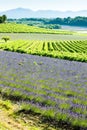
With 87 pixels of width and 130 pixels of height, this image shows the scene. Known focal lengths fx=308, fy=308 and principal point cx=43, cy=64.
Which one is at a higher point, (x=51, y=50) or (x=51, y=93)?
(x=51, y=93)

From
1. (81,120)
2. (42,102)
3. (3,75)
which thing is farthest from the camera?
(3,75)

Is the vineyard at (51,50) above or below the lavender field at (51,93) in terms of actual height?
below

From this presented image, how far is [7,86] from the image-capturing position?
12.2 m

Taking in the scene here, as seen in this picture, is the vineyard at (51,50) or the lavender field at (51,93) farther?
the vineyard at (51,50)

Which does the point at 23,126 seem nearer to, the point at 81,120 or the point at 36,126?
the point at 36,126

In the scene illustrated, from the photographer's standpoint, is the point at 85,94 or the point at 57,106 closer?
the point at 57,106

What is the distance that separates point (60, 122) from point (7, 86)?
417 centimetres

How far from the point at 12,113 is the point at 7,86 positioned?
9.37ft

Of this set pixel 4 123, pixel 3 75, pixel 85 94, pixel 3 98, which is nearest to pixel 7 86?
pixel 3 98

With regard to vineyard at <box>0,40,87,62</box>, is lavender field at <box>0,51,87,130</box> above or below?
above

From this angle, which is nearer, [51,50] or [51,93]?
[51,93]

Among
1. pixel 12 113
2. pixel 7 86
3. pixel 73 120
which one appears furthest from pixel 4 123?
pixel 7 86

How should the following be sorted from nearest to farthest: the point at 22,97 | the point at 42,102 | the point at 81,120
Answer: the point at 81,120
the point at 42,102
the point at 22,97

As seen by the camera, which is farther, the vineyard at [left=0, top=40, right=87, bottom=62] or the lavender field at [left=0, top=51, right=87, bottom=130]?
the vineyard at [left=0, top=40, right=87, bottom=62]
